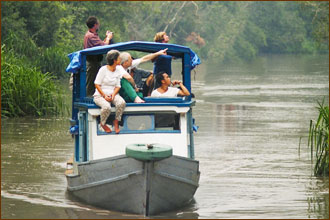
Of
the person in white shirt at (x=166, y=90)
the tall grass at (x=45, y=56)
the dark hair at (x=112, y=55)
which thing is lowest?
the person in white shirt at (x=166, y=90)

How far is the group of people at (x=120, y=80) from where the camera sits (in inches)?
411

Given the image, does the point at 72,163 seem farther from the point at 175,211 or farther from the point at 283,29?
the point at 283,29

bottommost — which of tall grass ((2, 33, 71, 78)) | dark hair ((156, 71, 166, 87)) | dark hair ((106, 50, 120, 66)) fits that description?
dark hair ((156, 71, 166, 87))

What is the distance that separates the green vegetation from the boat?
8.16 meters

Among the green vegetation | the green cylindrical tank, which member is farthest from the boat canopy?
the green vegetation

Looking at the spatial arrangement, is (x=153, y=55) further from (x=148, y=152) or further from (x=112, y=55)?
(x=148, y=152)

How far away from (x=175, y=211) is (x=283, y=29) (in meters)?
70.3

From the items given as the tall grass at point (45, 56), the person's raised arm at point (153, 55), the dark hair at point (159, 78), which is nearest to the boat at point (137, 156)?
the person's raised arm at point (153, 55)

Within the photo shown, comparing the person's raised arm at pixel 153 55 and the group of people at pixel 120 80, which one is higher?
the person's raised arm at pixel 153 55

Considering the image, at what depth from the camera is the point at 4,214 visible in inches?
413

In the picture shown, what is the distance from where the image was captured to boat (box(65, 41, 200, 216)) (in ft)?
32.6

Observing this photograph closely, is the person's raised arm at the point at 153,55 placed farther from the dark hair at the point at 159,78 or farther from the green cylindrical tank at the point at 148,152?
Answer: the green cylindrical tank at the point at 148,152

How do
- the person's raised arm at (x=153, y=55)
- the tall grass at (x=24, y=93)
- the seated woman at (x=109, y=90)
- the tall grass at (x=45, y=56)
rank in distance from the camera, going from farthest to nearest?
the tall grass at (x=45, y=56)
the tall grass at (x=24, y=93)
the person's raised arm at (x=153, y=55)
the seated woman at (x=109, y=90)

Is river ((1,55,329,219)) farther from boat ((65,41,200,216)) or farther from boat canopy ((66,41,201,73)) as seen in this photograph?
boat canopy ((66,41,201,73))
